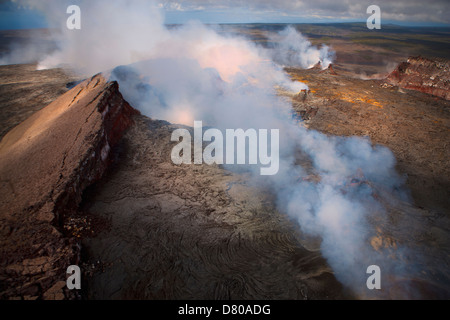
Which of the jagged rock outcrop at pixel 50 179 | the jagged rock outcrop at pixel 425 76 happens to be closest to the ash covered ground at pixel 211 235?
the jagged rock outcrop at pixel 50 179

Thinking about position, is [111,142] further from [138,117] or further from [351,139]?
[351,139]

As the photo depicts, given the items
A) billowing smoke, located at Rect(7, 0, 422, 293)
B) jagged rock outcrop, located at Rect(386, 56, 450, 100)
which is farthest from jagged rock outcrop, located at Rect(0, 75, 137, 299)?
jagged rock outcrop, located at Rect(386, 56, 450, 100)

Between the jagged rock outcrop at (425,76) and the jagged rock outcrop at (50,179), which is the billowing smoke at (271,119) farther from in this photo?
the jagged rock outcrop at (425,76)

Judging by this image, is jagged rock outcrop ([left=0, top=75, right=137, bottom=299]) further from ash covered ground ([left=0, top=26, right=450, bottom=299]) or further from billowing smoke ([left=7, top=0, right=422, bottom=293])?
billowing smoke ([left=7, top=0, right=422, bottom=293])

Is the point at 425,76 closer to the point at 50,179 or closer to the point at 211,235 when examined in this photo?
the point at 211,235

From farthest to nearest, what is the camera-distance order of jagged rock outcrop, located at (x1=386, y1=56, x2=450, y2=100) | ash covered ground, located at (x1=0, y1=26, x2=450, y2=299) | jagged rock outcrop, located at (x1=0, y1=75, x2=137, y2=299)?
jagged rock outcrop, located at (x1=386, y1=56, x2=450, y2=100) < ash covered ground, located at (x1=0, y1=26, x2=450, y2=299) < jagged rock outcrop, located at (x1=0, y1=75, x2=137, y2=299)
